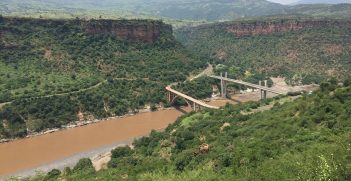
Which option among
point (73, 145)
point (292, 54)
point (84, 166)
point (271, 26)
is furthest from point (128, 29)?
point (84, 166)

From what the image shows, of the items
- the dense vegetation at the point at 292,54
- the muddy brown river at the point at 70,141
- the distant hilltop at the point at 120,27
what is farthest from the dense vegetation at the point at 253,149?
the dense vegetation at the point at 292,54

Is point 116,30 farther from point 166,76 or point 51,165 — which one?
point 51,165

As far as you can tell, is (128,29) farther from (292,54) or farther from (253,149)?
→ (253,149)

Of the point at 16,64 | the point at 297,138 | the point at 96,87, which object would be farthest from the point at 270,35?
the point at 297,138

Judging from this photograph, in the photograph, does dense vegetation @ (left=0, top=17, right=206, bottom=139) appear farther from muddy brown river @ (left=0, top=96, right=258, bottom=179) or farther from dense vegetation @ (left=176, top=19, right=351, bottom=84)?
dense vegetation @ (left=176, top=19, right=351, bottom=84)

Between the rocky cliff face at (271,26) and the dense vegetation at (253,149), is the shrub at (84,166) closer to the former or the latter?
the dense vegetation at (253,149)

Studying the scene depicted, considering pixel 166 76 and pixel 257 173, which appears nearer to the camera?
pixel 257 173
